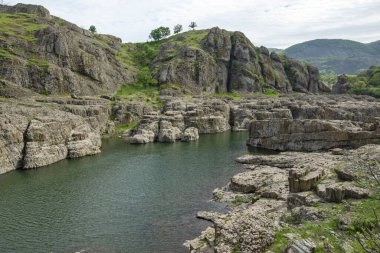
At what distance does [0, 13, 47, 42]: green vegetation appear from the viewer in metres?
160

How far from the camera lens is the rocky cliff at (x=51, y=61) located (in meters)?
142

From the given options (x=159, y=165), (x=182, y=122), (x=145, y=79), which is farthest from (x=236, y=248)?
(x=145, y=79)

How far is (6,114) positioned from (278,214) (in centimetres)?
7194

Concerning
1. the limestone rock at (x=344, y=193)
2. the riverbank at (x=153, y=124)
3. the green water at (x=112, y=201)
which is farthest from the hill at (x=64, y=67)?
the limestone rock at (x=344, y=193)

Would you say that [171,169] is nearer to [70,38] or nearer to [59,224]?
[59,224]

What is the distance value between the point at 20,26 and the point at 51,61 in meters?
34.6

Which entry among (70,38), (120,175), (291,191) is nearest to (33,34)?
(70,38)

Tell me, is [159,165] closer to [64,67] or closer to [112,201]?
[112,201]

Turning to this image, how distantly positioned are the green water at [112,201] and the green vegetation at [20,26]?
318 feet

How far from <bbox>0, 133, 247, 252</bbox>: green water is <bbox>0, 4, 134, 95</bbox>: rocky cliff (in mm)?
64172

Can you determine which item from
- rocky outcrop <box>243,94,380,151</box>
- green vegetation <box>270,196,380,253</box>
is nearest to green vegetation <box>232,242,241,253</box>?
green vegetation <box>270,196,380,253</box>

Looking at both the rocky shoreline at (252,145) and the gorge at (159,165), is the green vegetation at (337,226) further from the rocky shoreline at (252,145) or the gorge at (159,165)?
the rocky shoreline at (252,145)

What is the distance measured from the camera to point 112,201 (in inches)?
2343

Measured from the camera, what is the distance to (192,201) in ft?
191
